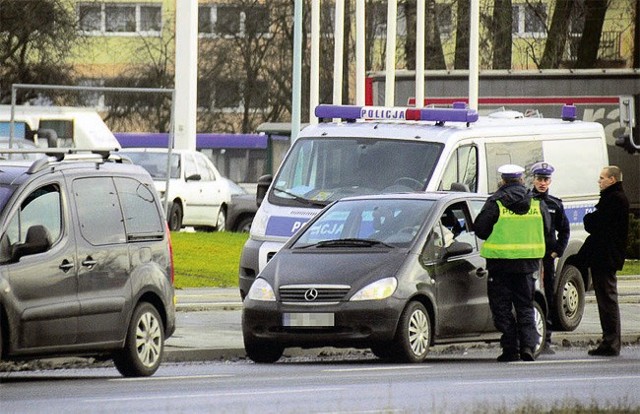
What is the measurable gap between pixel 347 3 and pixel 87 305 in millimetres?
46238

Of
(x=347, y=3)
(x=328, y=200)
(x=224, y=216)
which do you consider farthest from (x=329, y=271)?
→ (x=347, y=3)

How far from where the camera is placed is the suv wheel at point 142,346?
1388 centimetres

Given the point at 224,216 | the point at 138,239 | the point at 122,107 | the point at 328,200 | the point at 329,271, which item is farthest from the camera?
the point at 122,107

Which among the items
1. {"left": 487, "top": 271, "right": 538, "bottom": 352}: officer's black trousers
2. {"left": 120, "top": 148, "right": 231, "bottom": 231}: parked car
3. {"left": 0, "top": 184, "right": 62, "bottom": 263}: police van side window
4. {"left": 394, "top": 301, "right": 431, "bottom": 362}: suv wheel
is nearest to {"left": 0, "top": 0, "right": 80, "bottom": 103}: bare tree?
{"left": 120, "top": 148, "right": 231, "bottom": 231}: parked car

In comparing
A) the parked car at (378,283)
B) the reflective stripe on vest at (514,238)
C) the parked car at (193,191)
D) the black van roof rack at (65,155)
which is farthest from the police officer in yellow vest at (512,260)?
the parked car at (193,191)

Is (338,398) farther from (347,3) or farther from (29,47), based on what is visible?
(347,3)

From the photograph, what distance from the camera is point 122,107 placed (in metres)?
67.1

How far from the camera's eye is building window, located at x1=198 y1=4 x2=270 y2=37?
64.3m

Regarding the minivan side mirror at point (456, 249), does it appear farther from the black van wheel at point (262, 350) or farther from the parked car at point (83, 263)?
the parked car at point (83, 263)

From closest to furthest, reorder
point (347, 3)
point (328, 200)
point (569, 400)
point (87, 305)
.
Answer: point (569, 400) < point (87, 305) < point (328, 200) < point (347, 3)

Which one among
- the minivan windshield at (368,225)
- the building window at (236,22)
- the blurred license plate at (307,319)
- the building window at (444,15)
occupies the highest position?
the building window at (236,22)

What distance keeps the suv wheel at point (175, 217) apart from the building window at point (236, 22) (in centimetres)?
2627

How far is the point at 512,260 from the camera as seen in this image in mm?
15828

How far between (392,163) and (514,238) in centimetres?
285
